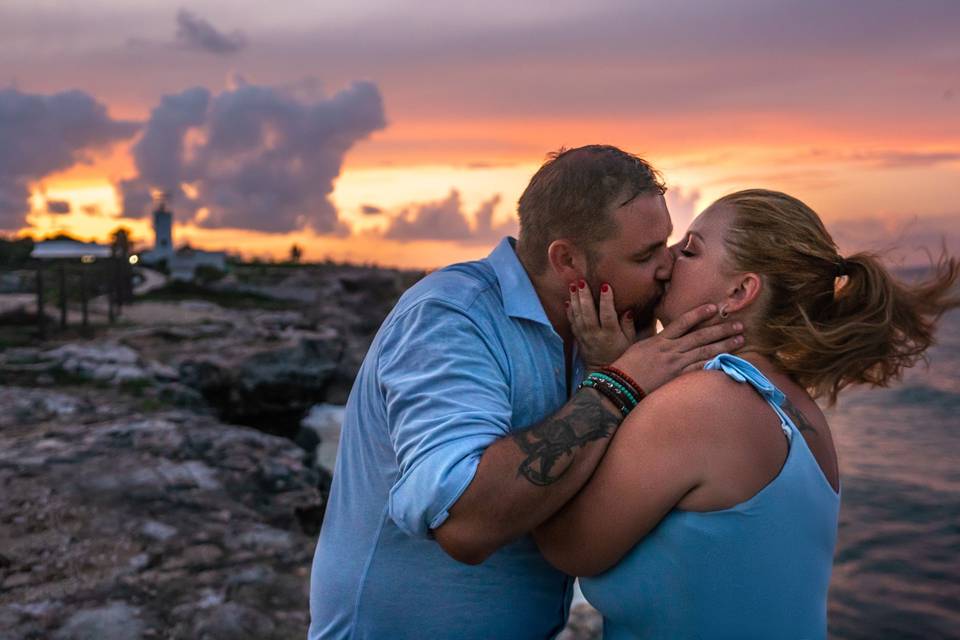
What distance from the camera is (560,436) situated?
2316 millimetres

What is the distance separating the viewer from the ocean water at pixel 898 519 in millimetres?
9367

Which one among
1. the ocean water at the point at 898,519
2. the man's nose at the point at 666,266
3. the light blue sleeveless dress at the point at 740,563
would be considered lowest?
the ocean water at the point at 898,519

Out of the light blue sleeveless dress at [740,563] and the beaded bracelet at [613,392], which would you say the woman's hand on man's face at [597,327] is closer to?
the beaded bracelet at [613,392]

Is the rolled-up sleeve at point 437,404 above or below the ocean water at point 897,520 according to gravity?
above

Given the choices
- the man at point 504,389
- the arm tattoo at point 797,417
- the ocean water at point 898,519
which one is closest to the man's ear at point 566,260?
the man at point 504,389

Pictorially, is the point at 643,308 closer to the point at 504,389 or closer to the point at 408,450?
the point at 504,389

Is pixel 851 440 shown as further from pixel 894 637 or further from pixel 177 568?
pixel 177 568

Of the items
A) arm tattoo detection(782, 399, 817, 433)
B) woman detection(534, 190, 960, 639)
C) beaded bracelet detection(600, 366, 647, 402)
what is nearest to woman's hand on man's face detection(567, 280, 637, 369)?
woman detection(534, 190, 960, 639)

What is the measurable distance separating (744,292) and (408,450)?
108 centimetres

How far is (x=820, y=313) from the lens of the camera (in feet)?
8.89

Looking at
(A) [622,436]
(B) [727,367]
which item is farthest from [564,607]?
(B) [727,367]

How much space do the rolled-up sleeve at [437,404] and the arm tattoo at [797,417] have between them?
730 millimetres

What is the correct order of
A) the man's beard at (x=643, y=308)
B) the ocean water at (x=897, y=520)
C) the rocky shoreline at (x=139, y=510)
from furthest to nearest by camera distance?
the ocean water at (x=897, y=520)
the rocky shoreline at (x=139, y=510)
the man's beard at (x=643, y=308)

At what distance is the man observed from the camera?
7.64ft
